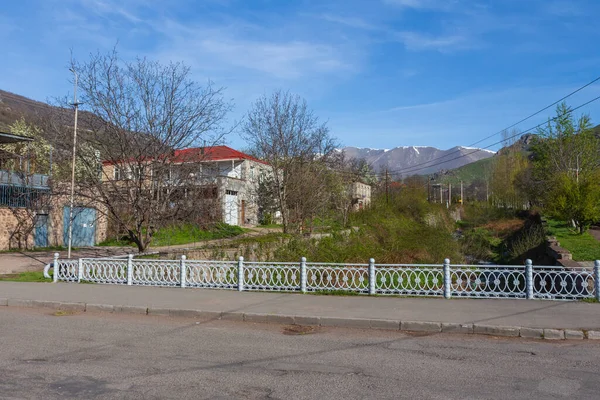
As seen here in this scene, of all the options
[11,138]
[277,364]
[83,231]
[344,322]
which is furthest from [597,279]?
[11,138]

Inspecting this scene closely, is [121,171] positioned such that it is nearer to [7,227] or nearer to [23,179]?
[7,227]

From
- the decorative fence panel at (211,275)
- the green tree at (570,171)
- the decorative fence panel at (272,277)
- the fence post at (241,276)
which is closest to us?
the decorative fence panel at (272,277)

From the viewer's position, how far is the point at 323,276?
12.8 m

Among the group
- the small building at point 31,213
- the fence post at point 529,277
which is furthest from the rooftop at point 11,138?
the fence post at point 529,277

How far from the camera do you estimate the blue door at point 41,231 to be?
28531 millimetres

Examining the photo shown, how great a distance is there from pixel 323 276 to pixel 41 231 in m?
22.5

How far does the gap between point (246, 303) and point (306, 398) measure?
19.3 feet

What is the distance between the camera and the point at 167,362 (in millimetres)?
6391

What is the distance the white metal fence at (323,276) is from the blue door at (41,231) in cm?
1604

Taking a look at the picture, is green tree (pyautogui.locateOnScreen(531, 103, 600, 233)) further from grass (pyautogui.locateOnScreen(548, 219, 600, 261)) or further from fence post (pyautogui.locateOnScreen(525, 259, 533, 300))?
fence post (pyautogui.locateOnScreen(525, 259, 533, 300))

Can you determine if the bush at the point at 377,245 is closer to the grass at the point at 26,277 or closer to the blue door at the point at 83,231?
the grass at the point at 26,277

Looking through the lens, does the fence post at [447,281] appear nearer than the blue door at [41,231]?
Yes

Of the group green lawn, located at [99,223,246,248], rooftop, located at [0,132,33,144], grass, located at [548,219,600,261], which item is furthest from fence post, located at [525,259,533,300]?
rooftop, located at [0,132,33,144]

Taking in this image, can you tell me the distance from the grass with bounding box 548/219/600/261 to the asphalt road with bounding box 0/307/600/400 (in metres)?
11.9
